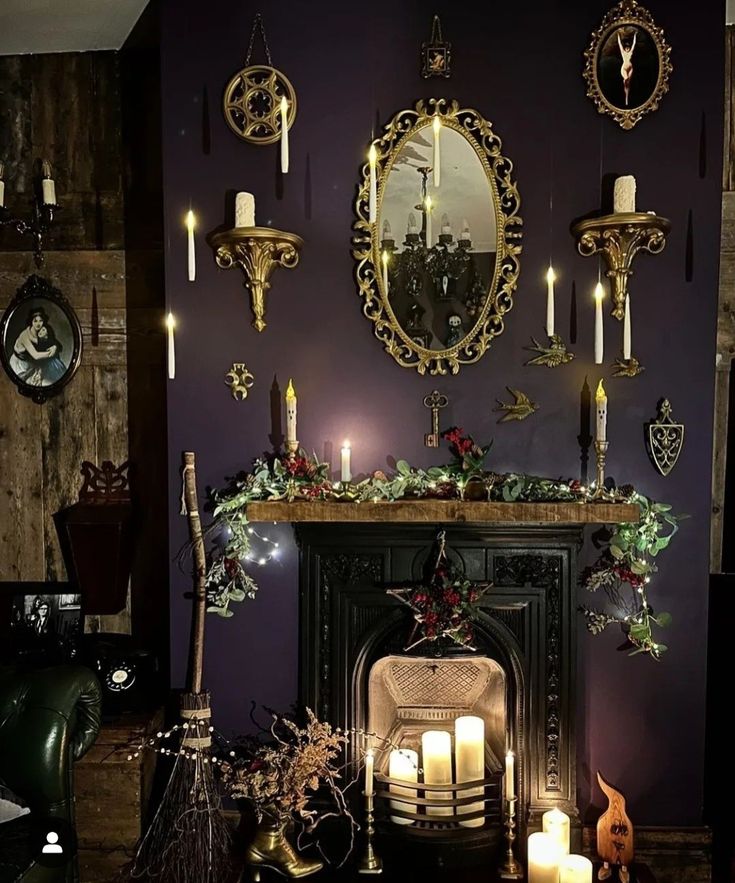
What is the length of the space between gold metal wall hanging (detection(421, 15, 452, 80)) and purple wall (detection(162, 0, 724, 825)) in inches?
1.5

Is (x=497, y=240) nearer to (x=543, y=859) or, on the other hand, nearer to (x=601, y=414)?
(x=601, y=414)

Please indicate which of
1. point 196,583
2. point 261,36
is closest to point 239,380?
point 196,583

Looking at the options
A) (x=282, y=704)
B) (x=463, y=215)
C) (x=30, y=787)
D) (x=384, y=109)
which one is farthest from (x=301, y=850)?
(x=384, y=109)

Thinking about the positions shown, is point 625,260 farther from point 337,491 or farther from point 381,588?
point 381,588

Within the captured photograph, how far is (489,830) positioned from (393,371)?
1.76m

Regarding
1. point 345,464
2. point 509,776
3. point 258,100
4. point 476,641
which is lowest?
point 509,776

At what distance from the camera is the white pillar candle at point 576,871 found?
2.43m

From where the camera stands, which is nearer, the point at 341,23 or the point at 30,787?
the point at 30,787

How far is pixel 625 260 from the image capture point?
2646 millimetres

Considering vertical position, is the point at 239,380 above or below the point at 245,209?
below

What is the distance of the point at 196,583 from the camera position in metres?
2.64

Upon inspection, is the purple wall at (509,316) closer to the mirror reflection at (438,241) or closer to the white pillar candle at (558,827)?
the mirror reflection at (438,241)

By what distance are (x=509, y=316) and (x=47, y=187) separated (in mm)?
2048

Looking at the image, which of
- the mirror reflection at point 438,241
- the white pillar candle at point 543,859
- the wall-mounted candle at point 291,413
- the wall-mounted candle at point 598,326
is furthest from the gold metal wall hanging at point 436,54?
the white pillar candle at point 543,859
